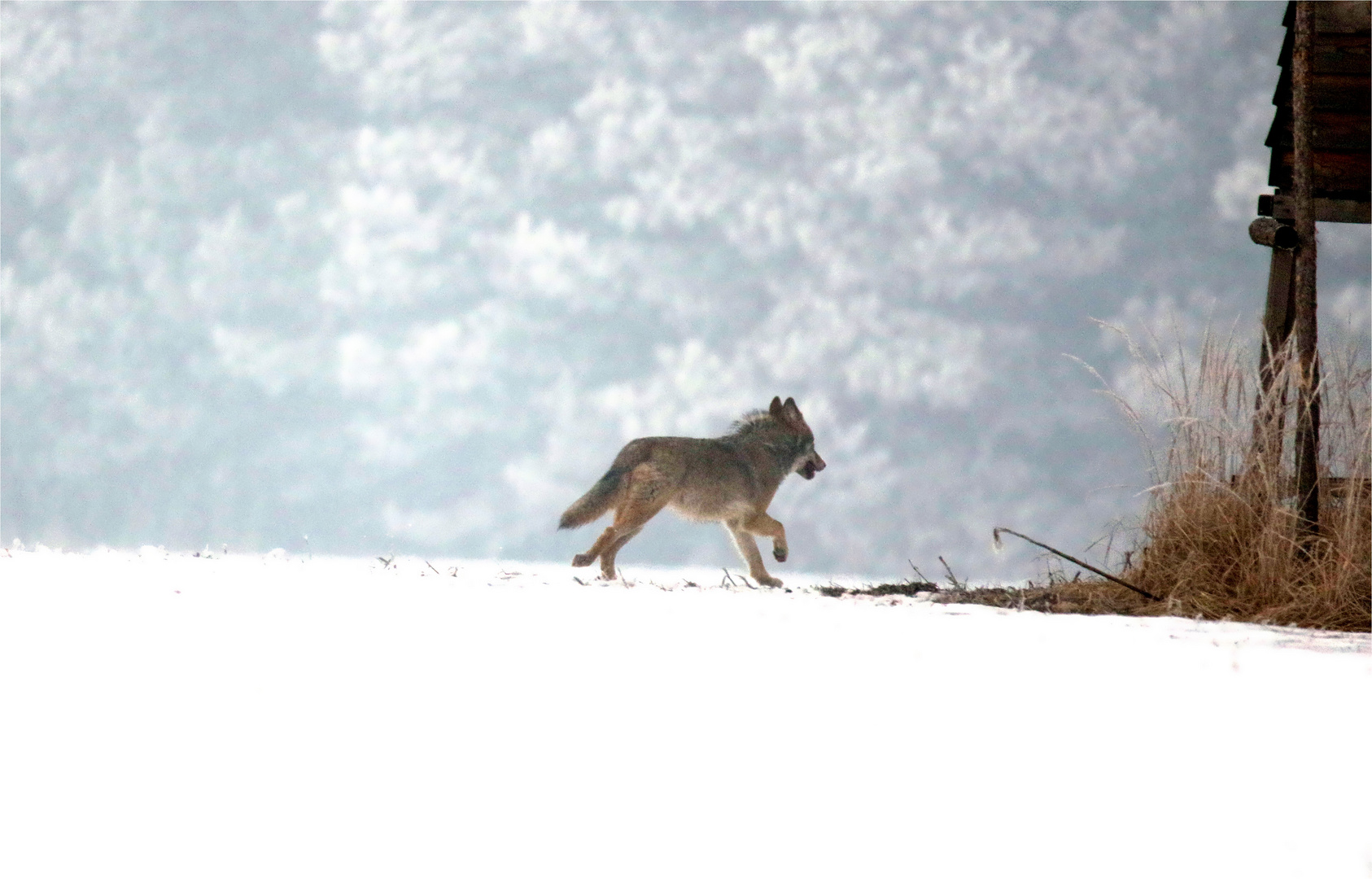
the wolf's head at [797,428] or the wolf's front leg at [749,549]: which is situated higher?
the wolf's head at [797,428]

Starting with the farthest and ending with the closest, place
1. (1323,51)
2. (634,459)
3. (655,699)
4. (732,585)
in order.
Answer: (1323,51) → (634,459) → (732,585) → (655,699)

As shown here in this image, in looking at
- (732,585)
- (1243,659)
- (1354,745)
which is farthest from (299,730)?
(732,585)

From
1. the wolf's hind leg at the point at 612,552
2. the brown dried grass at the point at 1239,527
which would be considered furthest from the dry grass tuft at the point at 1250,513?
the wolf's hind leg at the point at 612,552

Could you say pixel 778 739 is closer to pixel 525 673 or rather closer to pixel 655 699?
pixel 655 699

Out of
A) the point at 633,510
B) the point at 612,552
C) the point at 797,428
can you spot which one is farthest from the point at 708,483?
the point at 797,428

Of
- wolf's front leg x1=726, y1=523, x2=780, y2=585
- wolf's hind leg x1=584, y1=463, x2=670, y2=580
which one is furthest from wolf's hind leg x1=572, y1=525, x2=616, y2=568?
wolf's front leg x1=726, y1=523, x2=780, y2=585

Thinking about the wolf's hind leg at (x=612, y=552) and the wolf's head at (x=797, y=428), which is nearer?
the wolf's hind leg at (x=612, y=552)

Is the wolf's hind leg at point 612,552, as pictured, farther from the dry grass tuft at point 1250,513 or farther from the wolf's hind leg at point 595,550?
the dry grass tuft at point 1250,513

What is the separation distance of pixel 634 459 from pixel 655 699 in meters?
4.43

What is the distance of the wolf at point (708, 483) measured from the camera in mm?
7445

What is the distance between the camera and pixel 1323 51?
327 inches

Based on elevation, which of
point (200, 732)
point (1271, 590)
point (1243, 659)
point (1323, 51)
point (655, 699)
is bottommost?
point (200, 732)

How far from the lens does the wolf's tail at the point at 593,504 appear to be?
7.39m

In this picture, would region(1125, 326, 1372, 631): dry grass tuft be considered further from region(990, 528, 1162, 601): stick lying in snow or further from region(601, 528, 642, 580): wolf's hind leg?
region(601, 528, 642, 580): wolf's hind leg
